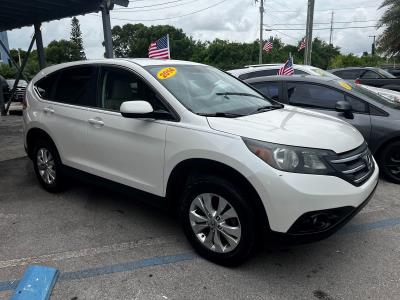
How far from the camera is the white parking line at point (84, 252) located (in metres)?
3.32

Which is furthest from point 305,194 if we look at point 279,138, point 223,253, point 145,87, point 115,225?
point 115,225

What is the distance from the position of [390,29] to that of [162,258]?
2316cm

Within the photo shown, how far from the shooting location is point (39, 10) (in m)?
9.76

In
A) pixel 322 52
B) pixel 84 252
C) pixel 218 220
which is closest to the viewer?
pixel 218 220

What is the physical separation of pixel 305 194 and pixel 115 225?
2178mm

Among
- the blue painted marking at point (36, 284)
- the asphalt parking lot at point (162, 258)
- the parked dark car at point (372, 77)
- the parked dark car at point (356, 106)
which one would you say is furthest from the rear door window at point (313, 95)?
the parked dark car at point (372, 77)

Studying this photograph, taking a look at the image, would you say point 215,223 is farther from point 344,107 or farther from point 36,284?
point 344,107

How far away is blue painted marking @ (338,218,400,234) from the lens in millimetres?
3855

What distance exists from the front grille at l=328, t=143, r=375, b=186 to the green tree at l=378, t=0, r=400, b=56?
21568mm

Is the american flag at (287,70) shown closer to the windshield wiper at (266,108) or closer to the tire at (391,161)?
the tire at (391,161)

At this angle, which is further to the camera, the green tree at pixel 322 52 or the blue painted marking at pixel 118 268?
the green tree at pixel 322 52

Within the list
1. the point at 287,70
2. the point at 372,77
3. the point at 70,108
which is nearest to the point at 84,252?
the point at 70,108

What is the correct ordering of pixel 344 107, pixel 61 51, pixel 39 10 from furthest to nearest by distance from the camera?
1. pixel 61 51
2. pixel 39 10
3. pixel 344 107

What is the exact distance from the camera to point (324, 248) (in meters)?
3.52
